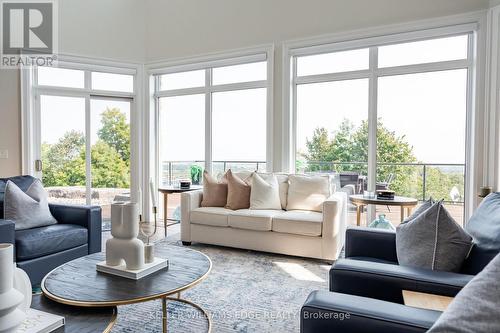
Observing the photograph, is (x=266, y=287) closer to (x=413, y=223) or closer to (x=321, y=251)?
(x=321, y=251)

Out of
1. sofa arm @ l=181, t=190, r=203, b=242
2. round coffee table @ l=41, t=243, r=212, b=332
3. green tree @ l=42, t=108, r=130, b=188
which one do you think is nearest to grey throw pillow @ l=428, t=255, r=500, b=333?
round coffee table @ l=41, t=243, r=212, b=332

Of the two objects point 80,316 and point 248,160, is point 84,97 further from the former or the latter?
point 80,316

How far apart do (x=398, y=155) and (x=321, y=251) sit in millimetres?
1675

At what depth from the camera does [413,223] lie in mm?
1753

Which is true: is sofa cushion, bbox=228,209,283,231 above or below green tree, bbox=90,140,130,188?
below

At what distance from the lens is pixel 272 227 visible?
11.4 ft

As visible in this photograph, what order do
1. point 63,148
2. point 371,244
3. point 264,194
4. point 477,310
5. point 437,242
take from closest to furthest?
point 477,310, point 437,242, point 371,244, point 264,194, point 63,148

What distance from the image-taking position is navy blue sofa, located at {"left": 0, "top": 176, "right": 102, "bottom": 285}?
8.16 feet

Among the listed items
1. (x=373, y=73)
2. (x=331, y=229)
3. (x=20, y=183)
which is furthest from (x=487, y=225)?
(x=20, y=183)

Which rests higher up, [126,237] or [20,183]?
[20,183]

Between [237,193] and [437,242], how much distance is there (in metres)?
2.56

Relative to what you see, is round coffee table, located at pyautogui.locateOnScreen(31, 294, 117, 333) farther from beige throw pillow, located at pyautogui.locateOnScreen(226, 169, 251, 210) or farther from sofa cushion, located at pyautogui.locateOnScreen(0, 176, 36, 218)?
beige throw pillow, located at pyautogui.locateOnScreen(226, 169, 251, 210)

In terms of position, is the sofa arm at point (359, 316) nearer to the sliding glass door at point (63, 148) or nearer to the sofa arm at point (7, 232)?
the sofa arm at point (7, 232)

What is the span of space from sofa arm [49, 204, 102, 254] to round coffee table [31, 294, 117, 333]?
4.93 feet
